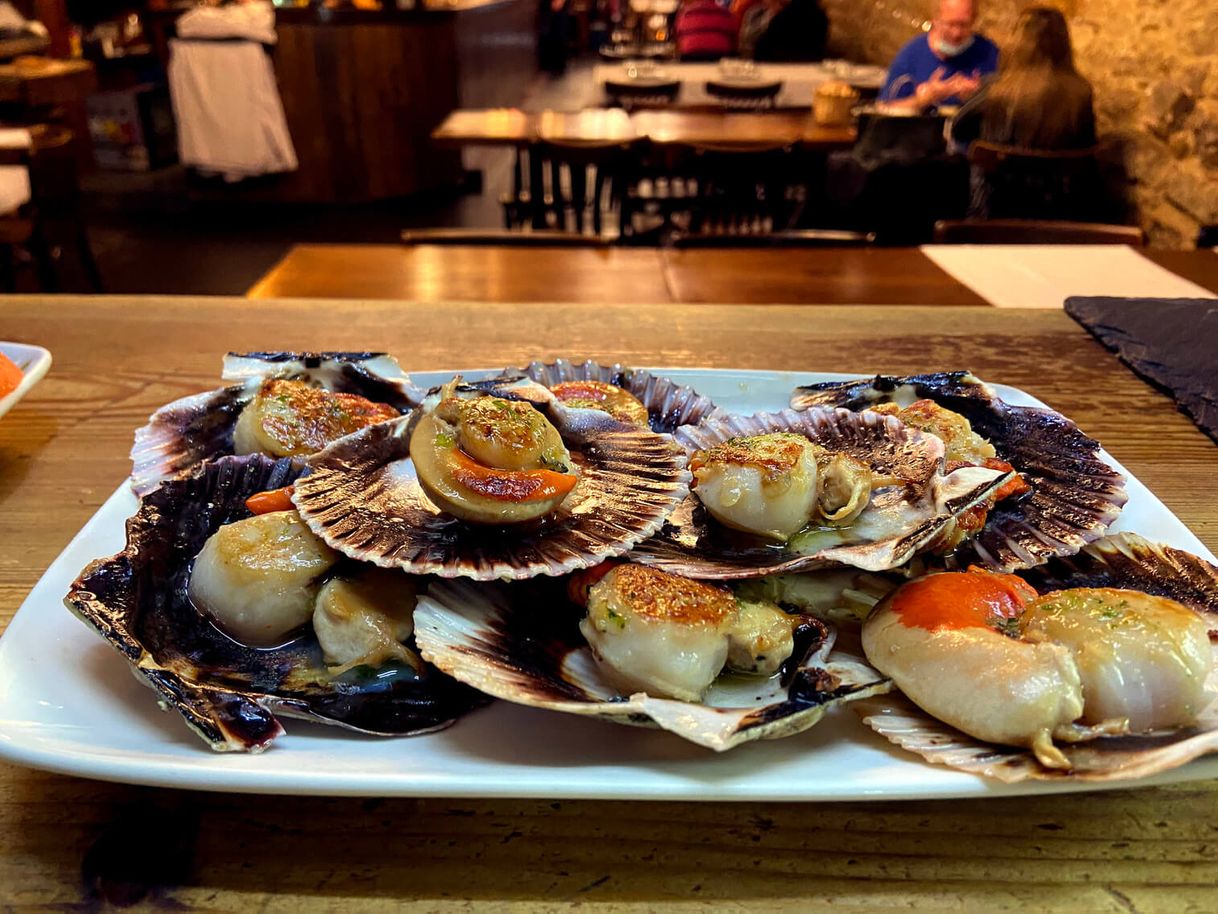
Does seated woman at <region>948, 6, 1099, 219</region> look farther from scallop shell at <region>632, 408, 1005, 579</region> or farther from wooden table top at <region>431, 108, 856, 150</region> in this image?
scallop shell at <region>632, 408, 1005, 579</region>

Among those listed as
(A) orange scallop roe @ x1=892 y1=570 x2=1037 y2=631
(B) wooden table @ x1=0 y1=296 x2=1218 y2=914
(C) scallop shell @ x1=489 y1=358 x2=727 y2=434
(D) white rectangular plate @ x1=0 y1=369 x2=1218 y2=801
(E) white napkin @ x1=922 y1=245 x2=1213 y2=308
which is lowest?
(B) wooden table @ x1=0 y1=296 x2=1218 y2=914

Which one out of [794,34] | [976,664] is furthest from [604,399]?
[794,34]

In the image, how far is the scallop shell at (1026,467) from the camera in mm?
783

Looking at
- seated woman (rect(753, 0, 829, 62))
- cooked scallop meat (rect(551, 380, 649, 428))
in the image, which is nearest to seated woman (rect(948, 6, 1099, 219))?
cooked scallop meat (rect(551, 380, 649, 428))

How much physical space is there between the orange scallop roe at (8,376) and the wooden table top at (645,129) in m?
3.01

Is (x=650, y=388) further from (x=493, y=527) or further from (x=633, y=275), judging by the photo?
(x=633, y=275)

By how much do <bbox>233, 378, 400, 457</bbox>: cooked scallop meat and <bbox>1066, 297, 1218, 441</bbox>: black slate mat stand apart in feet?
3.56

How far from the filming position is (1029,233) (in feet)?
7.52

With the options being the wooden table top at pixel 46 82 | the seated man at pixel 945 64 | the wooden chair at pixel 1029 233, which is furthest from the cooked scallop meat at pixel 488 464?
the wooden table top at pixel 46 82

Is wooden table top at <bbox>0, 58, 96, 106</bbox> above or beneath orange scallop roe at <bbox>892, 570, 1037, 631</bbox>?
above

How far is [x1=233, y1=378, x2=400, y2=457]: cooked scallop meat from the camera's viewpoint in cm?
91

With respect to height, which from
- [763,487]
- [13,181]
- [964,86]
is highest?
[964,86]

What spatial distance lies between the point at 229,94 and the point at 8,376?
17.3 ft

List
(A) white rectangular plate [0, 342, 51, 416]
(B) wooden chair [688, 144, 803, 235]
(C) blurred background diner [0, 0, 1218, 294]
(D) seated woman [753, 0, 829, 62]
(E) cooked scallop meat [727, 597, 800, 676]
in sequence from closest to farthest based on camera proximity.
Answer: (E) cooked scallop meat [727, 597, 800, 676]
(A) white rectangular plate [0, 342, 51, 416]
(C) blurred background diner [0, 0, 1218, 294]
(B) wooden chair [688, 144, 803, 235]
(D) seated woman [753, 0, 829, 62]
